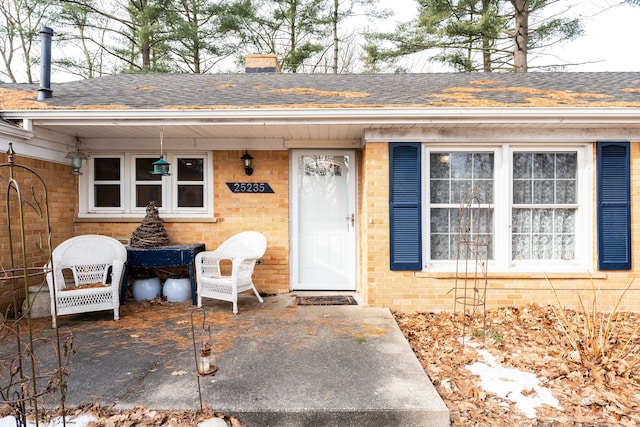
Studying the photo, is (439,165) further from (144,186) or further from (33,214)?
(33,214)

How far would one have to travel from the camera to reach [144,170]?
581 centimetres

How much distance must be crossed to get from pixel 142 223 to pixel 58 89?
2840 millimetres

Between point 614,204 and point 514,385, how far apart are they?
327 centimetres

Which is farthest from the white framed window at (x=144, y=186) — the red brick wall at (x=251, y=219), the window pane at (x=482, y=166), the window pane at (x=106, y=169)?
the window pane at (x=482, y=166)

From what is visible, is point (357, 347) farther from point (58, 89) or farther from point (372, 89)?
point (58, 89)

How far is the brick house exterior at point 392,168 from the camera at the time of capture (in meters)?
4.65

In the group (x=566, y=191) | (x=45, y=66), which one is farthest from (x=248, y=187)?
(x=566, y=191)

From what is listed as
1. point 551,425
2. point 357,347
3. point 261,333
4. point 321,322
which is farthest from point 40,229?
point 551,425

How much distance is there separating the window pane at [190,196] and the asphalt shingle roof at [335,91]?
1.33m

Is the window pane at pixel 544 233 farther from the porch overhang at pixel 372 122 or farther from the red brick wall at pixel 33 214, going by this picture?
the red brick wall at pixel 33 214

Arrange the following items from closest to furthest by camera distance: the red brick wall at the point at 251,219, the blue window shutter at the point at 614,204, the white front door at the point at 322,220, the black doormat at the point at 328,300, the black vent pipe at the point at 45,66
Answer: the blue window shutter at the point at 614,204
the black doormat at the point at 328,300
the black vent pipe at the point at 45,66
the red brick wall at the point at 251,219
the white front door at the point at 322,220

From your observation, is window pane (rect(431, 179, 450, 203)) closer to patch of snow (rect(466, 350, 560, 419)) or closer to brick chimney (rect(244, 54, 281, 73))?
patch of snow (rect(466, 350, 560, 419))

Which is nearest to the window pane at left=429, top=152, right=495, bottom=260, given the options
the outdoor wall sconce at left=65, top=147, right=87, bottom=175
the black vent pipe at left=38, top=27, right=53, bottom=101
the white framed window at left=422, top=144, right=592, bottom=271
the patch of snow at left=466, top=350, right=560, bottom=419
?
the white framed window at left=422, top=144, right=592, bottom=271

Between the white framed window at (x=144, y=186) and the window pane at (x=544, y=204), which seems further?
the white framed window at (x=144, y=186)
